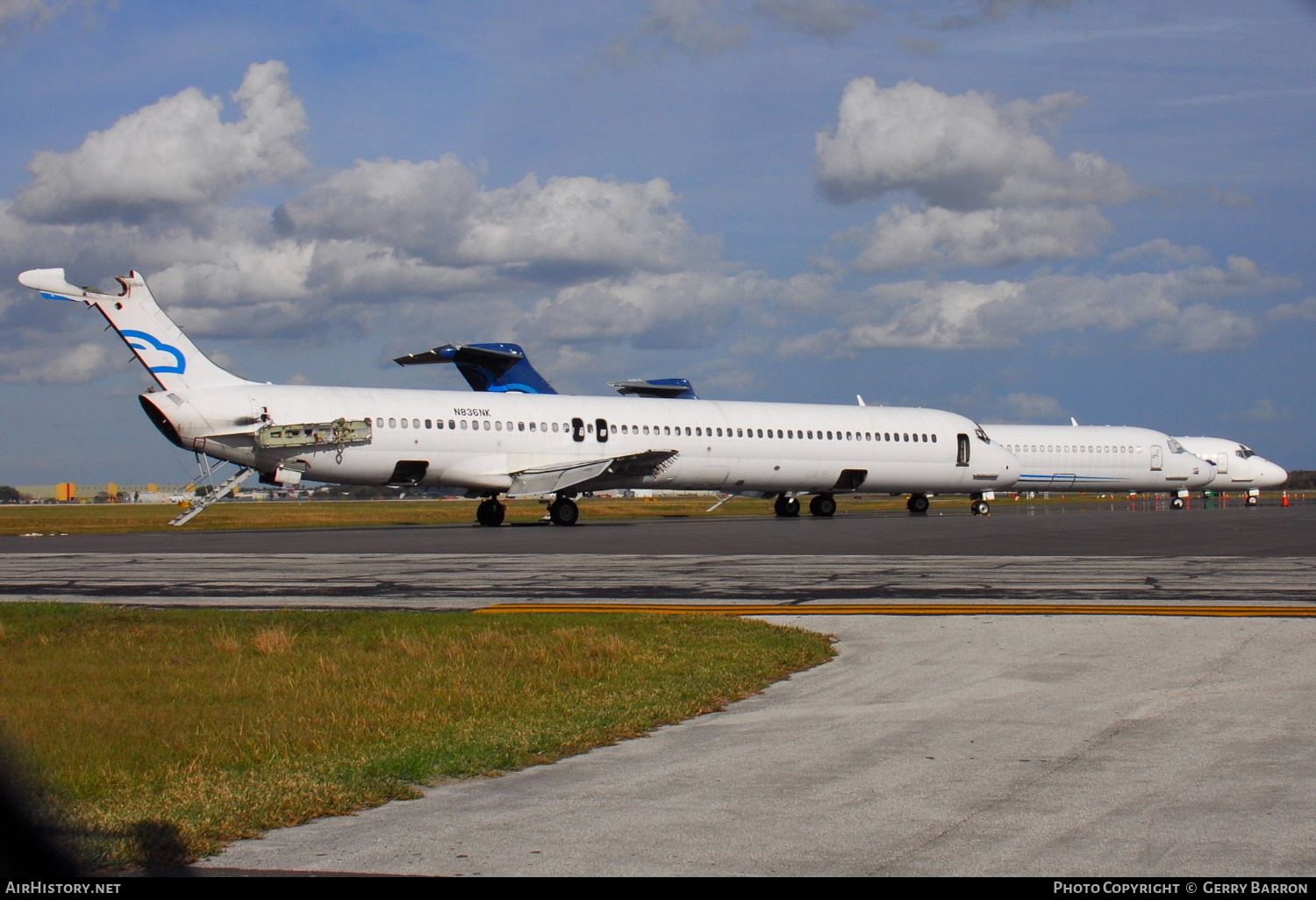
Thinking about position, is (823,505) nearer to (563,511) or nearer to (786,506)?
(786,506)

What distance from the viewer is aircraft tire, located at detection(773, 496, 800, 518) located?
48.4 meters

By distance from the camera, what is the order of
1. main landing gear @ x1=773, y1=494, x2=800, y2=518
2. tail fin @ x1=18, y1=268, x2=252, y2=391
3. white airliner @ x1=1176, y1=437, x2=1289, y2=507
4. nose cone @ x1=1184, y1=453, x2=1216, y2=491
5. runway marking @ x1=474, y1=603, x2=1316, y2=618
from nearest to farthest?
1. runway marking @ x1=474, y1=603, x2=1316, y2=618
2. tail fin @ x1=18, y1=268, x2=252, y2=391
3. main landing gear @ x1=773, y1=494, x2=800, y2=518
4. nose cone @ x1=1184, y1=453, x2=1216, y2=491
5. white airliner @ x1=1176, y1=437, x2=1289, y2=507

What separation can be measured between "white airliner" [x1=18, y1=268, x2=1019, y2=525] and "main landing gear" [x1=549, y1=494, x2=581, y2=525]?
54 mm

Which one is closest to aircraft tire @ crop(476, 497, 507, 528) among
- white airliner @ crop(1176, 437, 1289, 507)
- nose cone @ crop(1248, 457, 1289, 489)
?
white airliner @ crop(1176, 437, 1289, 507)

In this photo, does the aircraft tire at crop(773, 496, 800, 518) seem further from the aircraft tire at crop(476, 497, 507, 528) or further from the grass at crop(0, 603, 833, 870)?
the grass at crop(0, 603, 833, 870)

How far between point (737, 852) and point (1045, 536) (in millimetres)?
26910

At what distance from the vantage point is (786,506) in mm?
48625

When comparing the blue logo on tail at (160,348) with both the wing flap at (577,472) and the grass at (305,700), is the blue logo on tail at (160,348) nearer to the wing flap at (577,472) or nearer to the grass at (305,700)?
the wing flap at (577,472)

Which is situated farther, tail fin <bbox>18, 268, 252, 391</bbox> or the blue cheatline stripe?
the blue cheatline stripe

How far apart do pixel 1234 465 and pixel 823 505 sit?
29.8m

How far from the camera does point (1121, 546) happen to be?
87.8 ft

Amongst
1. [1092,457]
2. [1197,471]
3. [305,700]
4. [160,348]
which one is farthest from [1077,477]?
[305,700]
